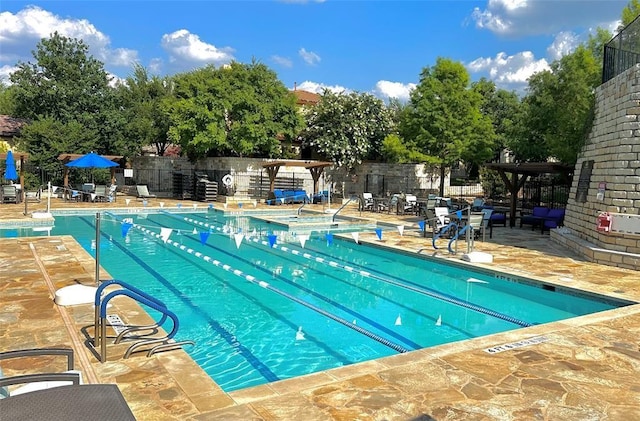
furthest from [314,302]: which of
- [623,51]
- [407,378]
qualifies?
[623,51]

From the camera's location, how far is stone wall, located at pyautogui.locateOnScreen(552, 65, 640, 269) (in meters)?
10.1

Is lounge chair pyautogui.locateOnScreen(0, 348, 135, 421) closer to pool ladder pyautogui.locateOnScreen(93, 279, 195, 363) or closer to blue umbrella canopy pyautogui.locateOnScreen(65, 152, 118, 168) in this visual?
pool ladder pyautogui.locateOnScreen(93, 279, 195, 363)

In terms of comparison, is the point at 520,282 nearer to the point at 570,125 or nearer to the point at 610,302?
the point at 610,302

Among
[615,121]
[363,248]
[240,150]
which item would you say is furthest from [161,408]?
[240,150]

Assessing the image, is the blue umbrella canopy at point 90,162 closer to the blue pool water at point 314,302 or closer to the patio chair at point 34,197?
the patio chair at point 34,197

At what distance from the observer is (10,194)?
19984mm

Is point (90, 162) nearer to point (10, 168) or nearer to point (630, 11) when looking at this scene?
point (10, 168)

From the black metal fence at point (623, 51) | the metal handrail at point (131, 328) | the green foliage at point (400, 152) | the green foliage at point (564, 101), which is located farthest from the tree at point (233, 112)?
the metal handrail at point (131, 328)

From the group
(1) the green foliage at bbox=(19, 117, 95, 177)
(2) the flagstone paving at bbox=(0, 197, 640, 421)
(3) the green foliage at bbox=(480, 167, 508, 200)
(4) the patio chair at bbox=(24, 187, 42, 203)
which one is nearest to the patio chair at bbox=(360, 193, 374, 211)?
(3) the green foliage at bbox=(480, 167, 508, 200)

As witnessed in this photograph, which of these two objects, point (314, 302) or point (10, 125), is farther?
point (10, 125)

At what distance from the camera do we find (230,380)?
5055 millimetres

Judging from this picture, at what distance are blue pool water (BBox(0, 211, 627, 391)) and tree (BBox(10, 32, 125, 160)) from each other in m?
18.5

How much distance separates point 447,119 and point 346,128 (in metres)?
6.02

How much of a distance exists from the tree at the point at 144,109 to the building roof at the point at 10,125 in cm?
685
